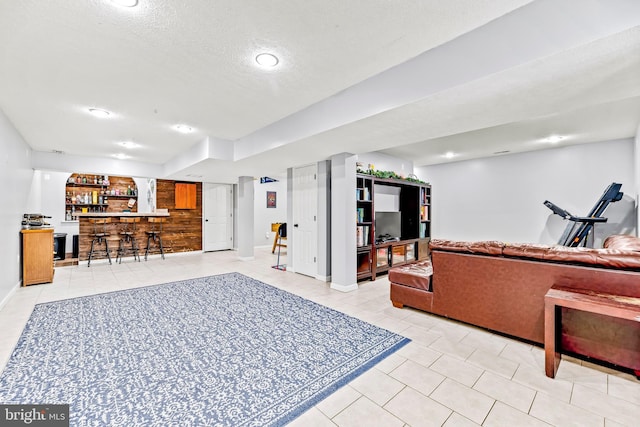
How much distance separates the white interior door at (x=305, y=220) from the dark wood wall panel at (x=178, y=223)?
3940 mm

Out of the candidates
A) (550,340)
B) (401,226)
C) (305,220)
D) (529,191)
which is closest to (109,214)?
(305,220)

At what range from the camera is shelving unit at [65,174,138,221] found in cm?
781

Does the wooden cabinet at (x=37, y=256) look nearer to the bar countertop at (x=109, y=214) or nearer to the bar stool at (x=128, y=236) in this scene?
the bar countertop at (x=109, y=214)

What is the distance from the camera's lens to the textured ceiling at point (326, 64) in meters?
1.73

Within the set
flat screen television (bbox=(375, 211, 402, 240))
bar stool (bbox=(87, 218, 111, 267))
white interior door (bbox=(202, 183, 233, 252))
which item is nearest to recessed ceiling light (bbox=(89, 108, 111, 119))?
bar stool (bbox=(87, 218, 111, 267))

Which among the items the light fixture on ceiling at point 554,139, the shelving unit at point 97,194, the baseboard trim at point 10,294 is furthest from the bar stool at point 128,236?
the light fixture on ceiling at point 554,139

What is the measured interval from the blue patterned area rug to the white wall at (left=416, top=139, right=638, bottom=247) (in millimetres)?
5379

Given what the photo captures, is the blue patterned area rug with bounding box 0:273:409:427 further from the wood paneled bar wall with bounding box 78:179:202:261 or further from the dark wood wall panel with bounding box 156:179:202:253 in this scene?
the dark wood wall panel with bounding box 156:179:202:253

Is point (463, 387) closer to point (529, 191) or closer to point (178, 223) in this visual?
point (529, 191)

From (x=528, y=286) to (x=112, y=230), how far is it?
7.96 meters

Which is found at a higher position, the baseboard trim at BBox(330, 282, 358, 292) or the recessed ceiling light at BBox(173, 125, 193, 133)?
the recessed ceiling light at BBox(173, 125, 193, 133)

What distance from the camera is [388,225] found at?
18.9 feet

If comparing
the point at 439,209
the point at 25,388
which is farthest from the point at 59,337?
the point at 439,209

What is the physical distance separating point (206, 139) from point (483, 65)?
414cm
